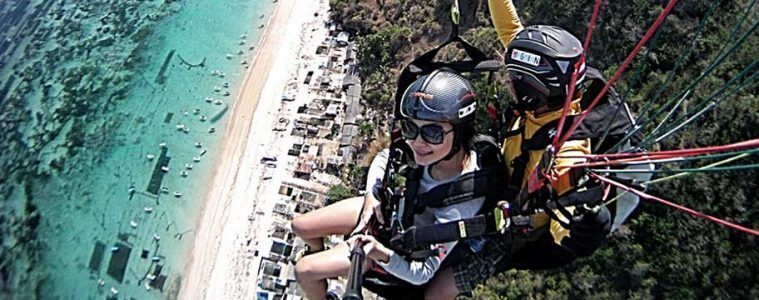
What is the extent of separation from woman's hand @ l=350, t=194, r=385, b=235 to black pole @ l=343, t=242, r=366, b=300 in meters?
0.47

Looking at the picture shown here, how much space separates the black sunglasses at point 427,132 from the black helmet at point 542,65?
0.51 metres

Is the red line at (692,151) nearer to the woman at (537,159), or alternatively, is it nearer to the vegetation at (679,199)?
the woman at (537,159)

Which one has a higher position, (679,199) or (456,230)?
(456,230)

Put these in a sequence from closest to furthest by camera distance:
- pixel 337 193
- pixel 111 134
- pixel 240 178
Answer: pixel 337 193, pixel 240 178, pixel 111 134

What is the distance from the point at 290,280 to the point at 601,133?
1025 cm

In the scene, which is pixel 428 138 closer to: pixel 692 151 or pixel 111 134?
pixel 692 151

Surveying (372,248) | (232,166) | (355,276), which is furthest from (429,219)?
(232,166)

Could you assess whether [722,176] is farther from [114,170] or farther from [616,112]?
[114,170]

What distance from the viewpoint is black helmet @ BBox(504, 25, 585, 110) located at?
3.21 m

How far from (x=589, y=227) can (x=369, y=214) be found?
130 centimetres

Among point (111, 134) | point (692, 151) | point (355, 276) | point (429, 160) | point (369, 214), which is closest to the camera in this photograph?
point (692, 151)

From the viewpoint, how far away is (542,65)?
3.22 metres

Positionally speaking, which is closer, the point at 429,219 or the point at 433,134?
the point at 433,134

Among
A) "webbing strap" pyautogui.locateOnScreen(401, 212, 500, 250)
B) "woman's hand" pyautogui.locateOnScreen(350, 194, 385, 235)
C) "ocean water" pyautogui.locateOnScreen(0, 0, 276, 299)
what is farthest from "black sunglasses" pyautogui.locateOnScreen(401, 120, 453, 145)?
"ocean water" pyautogui.locateOnScreen(0, 0, 276, 299)
